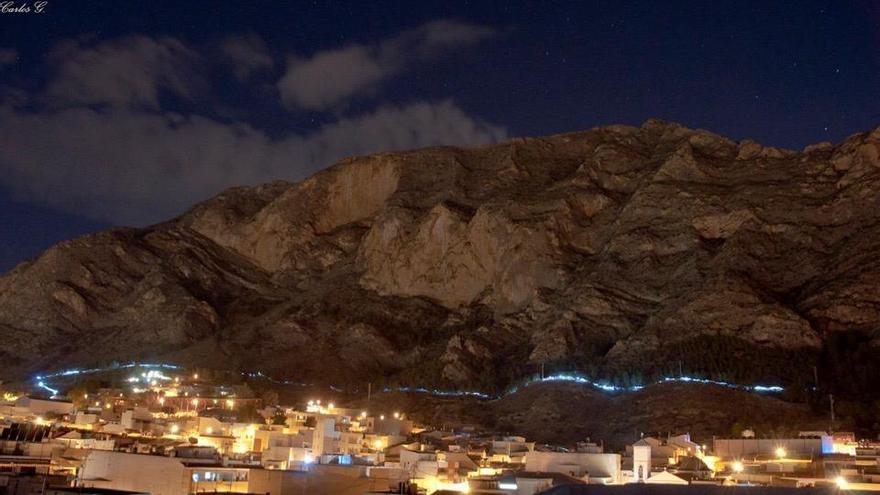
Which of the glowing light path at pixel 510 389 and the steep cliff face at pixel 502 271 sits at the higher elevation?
the steep cliff face at pixel 502 271

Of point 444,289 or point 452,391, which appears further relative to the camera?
point 444,289

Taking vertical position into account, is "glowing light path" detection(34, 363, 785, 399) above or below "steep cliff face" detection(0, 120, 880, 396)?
below

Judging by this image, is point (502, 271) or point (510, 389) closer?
point (510, 389)

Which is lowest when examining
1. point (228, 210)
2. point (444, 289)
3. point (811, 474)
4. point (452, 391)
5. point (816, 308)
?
point (811, 474)

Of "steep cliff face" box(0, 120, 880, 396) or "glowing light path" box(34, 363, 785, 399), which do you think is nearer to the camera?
"glowing light path" box(34, 363, 785, 399)

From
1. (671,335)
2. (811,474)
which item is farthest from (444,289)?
(811,474)

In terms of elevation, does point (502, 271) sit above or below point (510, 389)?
above

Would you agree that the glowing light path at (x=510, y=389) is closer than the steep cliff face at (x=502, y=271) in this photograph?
Yes

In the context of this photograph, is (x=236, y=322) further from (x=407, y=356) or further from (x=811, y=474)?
(x=811, y=474)
